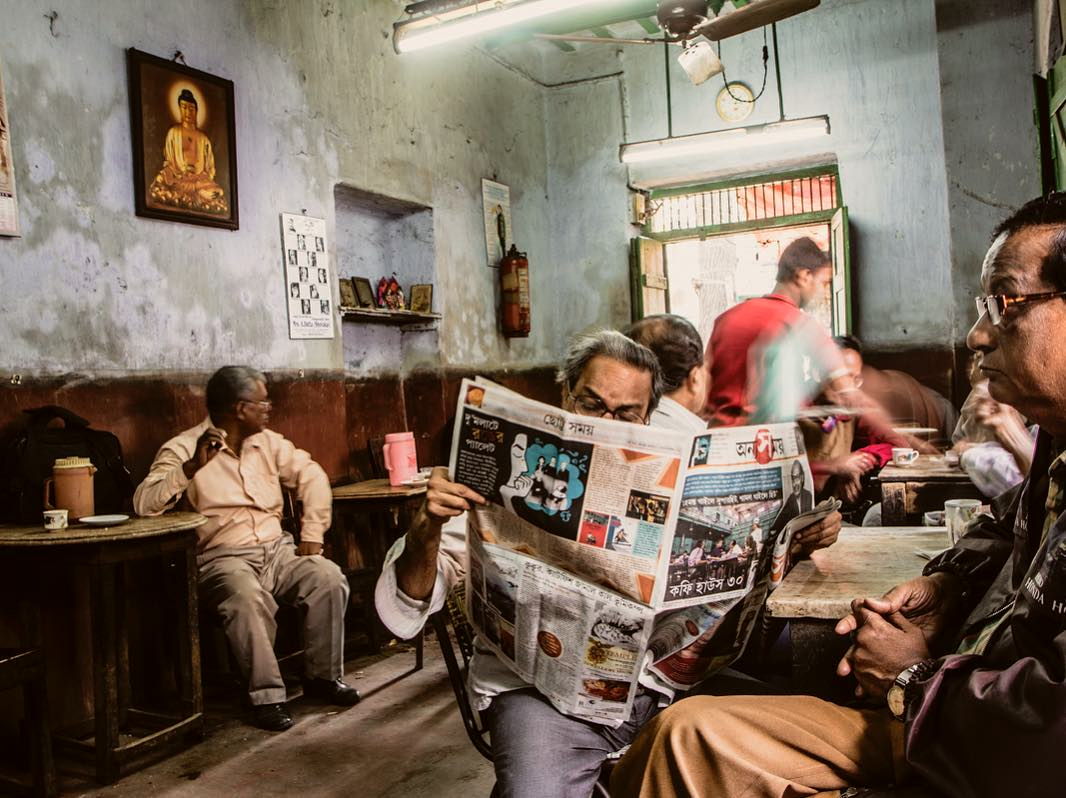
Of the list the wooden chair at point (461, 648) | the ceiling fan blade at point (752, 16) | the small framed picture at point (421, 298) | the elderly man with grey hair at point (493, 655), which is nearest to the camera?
the elderly man with grey hair at point (493, 655)

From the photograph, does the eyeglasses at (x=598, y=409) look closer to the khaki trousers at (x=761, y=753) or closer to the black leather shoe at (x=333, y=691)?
the khaki trousers at (x=761, y=753)

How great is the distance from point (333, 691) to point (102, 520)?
123 cm

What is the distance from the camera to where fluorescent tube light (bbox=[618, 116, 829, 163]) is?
20.1ft

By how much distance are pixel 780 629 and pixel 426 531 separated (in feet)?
2.87

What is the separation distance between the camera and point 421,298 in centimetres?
583

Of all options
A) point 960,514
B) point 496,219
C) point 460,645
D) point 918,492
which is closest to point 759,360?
point 918,492

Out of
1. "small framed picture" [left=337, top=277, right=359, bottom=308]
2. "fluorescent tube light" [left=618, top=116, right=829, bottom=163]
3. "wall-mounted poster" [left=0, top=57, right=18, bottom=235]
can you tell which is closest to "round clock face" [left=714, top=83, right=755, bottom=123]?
"fluorescent tube light" [left=618, top=116, right=829, bottom=163]

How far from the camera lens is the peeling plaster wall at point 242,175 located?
3.43m

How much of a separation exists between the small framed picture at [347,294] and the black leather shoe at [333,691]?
7.69 ft

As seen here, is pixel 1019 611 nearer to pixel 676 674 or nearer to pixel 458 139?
pixel 676 674

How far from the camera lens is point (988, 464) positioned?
2389 mm

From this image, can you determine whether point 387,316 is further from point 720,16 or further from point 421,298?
point 720,16

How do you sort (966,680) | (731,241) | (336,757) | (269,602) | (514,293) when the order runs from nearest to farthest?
(966,680) → (336,757) → (269,602) → (514,293) → (731,241)

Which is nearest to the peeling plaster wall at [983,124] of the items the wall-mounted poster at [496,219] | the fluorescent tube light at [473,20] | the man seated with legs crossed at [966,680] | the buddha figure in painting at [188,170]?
the fluorescent tube light at [473,20]
